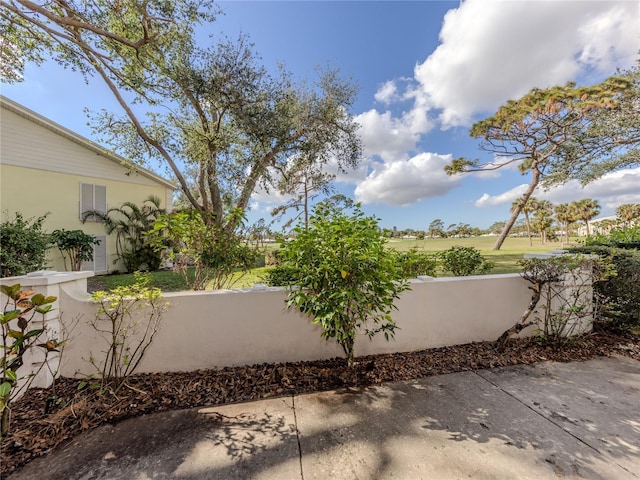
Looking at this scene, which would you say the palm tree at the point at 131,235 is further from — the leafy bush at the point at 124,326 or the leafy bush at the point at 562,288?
the leafy bush at the point at 562,288

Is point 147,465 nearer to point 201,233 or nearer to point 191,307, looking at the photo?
point 191,307

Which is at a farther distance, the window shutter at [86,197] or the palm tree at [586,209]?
the palm tree at [586,209]

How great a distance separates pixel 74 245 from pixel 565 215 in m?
44.8

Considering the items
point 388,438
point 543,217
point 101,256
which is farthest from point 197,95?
point 543,217

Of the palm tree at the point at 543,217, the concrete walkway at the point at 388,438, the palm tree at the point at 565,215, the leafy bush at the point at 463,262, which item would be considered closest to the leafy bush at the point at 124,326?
the concrete walkway at the point at 388,438

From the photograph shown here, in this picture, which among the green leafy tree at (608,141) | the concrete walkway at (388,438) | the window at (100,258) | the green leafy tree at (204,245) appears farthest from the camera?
the window at (100,258)

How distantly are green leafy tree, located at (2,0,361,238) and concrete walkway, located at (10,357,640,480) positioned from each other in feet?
13.0

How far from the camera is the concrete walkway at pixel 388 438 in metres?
1.72

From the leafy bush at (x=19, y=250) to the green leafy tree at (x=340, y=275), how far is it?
5.20m

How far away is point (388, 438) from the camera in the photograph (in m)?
1.99

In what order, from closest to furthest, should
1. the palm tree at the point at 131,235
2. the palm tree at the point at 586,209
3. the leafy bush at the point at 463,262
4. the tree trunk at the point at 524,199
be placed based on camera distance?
the leafy bush at the point at 463,262, the palm tree at the point at 131,235, the tree trunk at the point at 524,199, the palm tree at the point at 586,209

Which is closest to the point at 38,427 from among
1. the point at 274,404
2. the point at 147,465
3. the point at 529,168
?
the point at 147,465

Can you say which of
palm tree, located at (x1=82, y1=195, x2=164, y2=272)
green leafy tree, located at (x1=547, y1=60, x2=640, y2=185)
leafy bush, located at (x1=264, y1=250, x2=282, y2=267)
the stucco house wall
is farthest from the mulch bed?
palm tree, located at (x1=82, y1=195, x2=164, y2=272)

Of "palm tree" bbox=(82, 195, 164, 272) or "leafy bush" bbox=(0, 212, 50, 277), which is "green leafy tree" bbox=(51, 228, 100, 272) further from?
"leafy bush" bbox=(0, 212, 50, 277)
